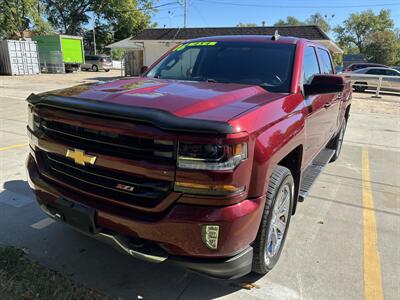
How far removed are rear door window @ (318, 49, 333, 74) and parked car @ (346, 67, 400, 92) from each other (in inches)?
670

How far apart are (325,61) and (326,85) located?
2053 millimetres

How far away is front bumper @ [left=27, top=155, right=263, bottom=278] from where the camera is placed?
205cm

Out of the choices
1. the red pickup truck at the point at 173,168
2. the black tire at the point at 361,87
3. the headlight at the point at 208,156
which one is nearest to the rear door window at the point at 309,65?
the red pickup truck at the point at 173,168

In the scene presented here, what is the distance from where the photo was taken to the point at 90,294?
2.56 metres

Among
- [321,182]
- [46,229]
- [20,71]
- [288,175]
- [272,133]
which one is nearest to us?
[272,133]

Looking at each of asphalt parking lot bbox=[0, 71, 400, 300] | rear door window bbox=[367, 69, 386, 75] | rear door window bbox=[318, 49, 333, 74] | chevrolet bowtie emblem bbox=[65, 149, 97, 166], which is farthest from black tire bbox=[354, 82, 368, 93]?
chevrolet bowtie emblem bbox=[65, 149, 97, 166]

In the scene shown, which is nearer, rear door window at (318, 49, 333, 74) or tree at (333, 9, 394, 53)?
rear door window at (318, 49, 333, 74)

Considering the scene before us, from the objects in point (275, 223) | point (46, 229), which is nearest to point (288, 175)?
point (275, 223)

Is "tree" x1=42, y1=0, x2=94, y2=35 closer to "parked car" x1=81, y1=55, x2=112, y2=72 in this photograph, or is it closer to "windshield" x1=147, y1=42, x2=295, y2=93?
"parked car" x1=81, y1=55, x2=112, y2=72

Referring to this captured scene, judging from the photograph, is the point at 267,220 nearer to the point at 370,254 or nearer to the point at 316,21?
the point at 370,254

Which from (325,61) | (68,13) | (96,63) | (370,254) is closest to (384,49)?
(96,63)

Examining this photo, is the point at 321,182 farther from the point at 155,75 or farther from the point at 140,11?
the point at 140,11

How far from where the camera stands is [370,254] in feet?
10.9

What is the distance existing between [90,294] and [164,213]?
1.01 metres
